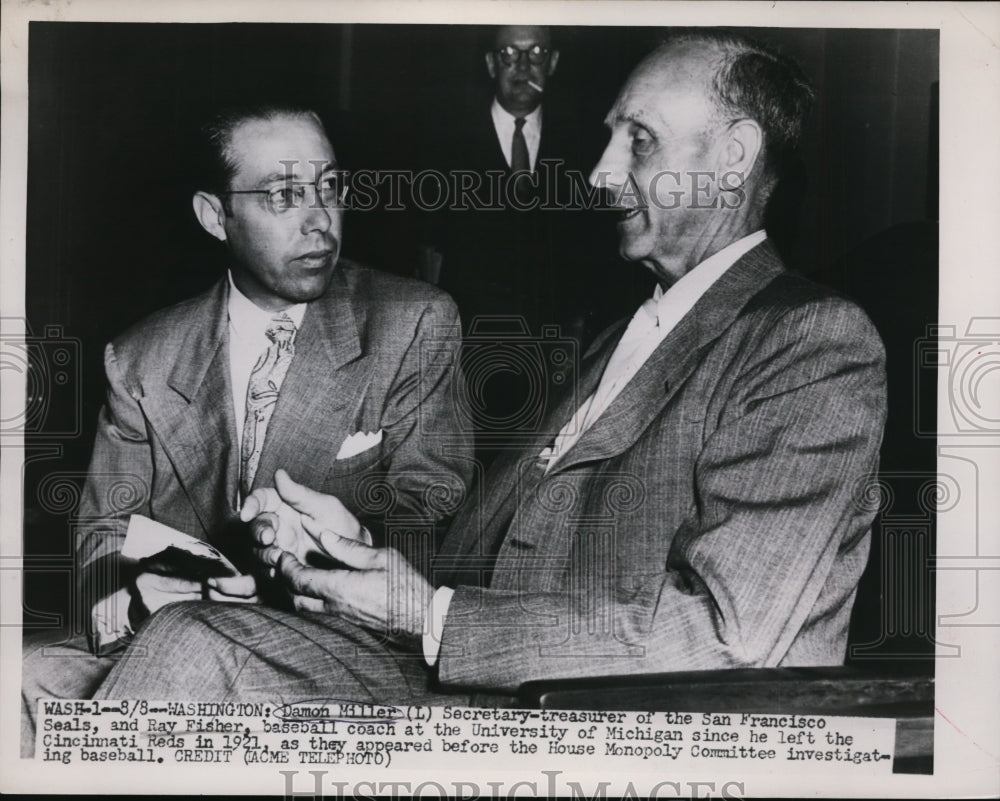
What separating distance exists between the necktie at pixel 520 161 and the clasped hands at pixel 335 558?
4.31 ft

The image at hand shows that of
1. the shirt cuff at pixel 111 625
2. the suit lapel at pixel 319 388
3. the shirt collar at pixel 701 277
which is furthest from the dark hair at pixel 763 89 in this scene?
the shirt cuff at pixel 111 625

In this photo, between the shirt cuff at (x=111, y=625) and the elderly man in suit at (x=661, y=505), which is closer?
the elderly man in suit at (x=661, y=505)

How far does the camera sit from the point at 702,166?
Result: 12.7 feet

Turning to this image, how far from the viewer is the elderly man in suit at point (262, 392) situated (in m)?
3.92

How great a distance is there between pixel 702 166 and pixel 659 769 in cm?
217

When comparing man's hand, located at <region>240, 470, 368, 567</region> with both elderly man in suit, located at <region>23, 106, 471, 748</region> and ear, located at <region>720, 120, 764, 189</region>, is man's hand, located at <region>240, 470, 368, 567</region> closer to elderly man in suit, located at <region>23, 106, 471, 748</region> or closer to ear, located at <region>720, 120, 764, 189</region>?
elderly man in suit, located at <region>23, 106, 471, 748</region>

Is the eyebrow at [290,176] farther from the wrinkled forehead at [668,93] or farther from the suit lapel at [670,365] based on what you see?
the suit lapel at [670,365]

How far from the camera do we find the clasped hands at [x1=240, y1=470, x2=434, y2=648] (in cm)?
385

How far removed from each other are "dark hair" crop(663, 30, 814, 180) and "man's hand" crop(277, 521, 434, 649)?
6.44 ft

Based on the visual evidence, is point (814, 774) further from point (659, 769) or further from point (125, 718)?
point (125, 718)

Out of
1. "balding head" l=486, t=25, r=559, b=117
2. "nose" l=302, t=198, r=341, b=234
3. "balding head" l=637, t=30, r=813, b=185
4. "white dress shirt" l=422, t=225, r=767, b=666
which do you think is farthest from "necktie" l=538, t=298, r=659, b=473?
"nose" l=302, t=198, r=341, b=234

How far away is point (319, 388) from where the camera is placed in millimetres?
3957

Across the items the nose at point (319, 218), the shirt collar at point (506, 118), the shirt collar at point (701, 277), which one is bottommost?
the shirt collar at point (701, 277)

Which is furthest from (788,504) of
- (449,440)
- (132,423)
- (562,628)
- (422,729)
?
(132,423)
